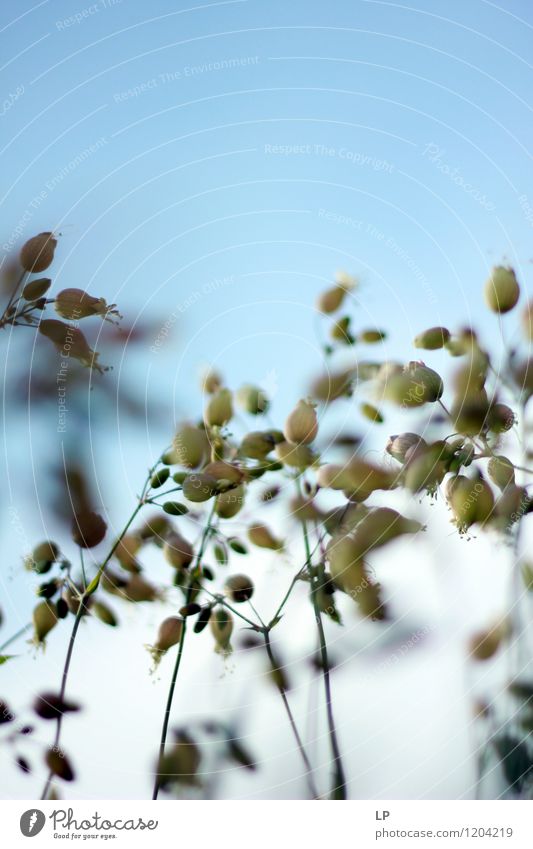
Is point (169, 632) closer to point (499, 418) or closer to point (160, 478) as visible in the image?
point (160, 478)

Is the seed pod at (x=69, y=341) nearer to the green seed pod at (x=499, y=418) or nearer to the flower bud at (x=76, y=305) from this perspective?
the flower bud at (x=76, y=305)

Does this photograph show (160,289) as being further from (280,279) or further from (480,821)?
(480,821)

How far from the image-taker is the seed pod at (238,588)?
22.5 inches

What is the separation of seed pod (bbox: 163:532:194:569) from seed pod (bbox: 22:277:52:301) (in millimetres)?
188

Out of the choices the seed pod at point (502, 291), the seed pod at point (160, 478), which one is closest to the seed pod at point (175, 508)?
the seed pod at point (160, 478)

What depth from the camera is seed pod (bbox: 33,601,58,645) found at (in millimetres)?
585

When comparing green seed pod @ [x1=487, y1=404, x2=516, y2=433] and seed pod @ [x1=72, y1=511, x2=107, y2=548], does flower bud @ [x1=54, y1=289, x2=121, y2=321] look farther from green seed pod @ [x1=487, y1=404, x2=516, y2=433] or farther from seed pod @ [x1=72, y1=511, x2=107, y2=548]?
green seed pod @ [x1=487, y1=404, x2=516, y2=433]

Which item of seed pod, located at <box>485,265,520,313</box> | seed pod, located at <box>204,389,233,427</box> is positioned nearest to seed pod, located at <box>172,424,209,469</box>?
seed pod, located at <box>204,389,233,427</box>

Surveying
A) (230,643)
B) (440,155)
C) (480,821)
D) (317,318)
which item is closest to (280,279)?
(317,318)

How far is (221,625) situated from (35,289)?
26cm

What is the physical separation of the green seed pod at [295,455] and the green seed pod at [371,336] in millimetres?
96

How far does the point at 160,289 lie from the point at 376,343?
165mm

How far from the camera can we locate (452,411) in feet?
1.84

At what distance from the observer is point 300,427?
1.84ft
